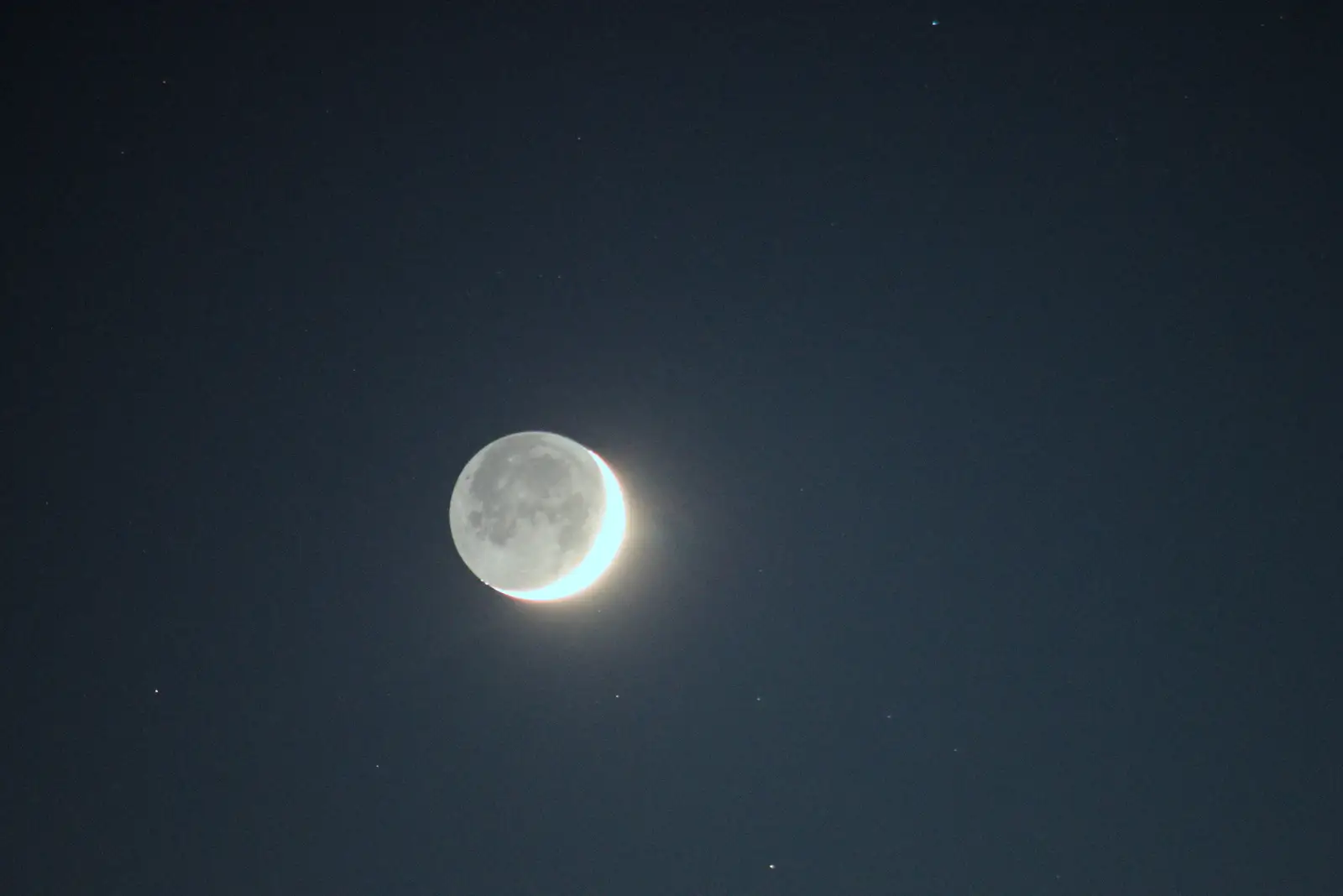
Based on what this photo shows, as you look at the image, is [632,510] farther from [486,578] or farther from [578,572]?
[486,578]

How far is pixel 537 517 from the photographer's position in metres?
3.67

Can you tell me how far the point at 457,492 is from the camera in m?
3.82

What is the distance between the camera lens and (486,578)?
12.2ft

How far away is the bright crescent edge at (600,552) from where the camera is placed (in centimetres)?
367

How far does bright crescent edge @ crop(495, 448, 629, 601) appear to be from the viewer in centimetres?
367

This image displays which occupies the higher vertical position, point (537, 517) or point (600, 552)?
point (537, 517)

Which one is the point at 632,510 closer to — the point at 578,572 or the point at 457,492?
the point at 578,572

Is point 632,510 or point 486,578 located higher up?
point 632,510

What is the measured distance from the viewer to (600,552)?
12.2ft

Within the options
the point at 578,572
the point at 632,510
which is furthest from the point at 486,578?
the point at 632,510

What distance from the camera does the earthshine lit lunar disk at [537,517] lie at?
144 inches

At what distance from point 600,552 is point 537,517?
0.33m

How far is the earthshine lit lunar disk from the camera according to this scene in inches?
144

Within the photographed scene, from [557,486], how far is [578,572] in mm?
396
